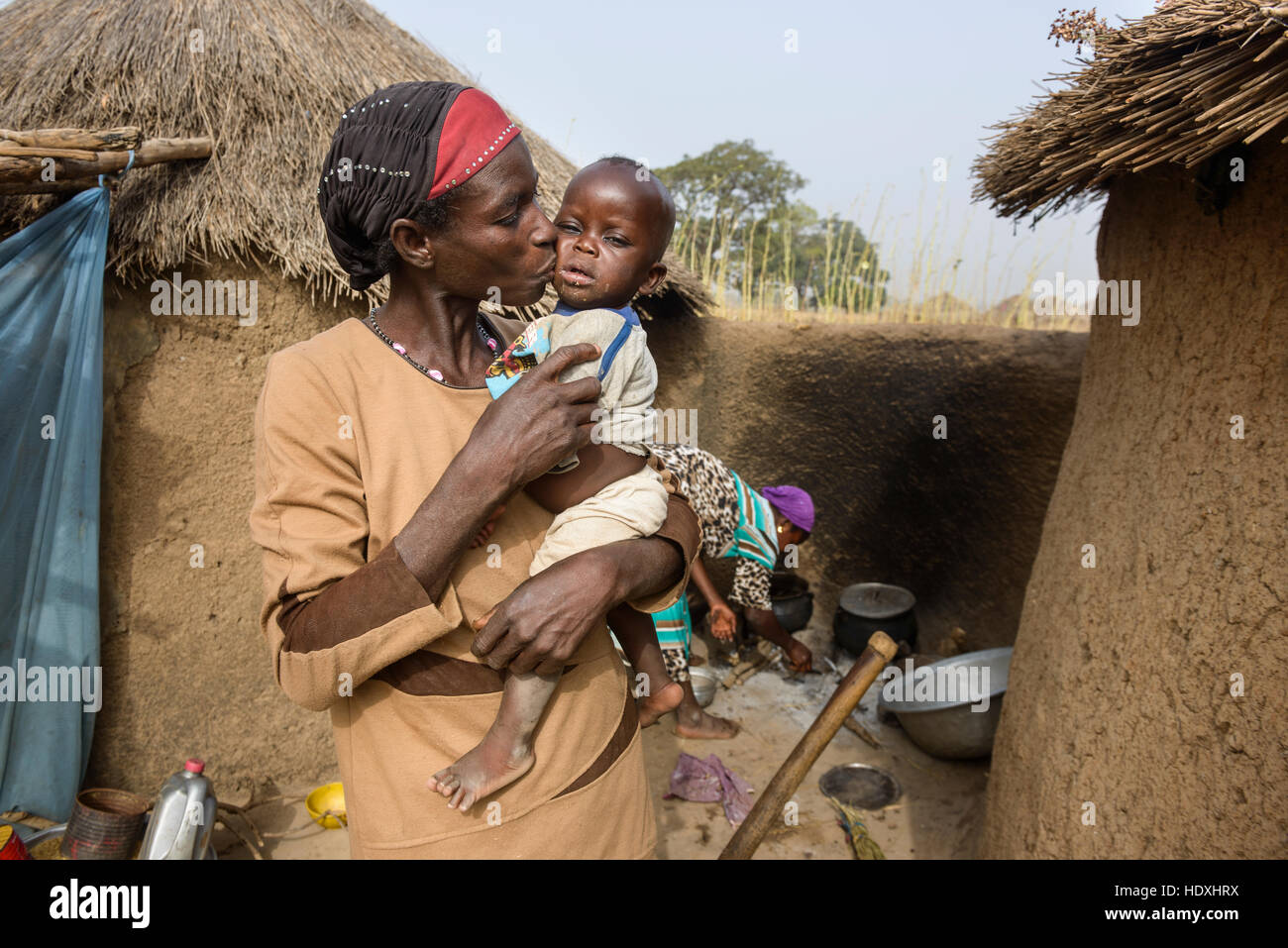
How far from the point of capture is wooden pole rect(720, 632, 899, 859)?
263cm

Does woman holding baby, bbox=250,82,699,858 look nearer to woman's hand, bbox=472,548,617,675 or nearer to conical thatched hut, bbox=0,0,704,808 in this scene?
woman's hand, bbox=472,548,617,675

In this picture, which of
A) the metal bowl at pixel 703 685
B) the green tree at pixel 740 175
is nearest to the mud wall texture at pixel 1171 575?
the metal bowl at pixel 703 685

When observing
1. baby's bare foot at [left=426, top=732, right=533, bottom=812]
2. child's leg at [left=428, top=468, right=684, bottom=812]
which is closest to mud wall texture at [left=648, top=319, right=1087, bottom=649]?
child's leg at [left=428, top=468, right=684, bottom=812]

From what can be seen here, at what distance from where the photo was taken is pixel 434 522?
106 cm

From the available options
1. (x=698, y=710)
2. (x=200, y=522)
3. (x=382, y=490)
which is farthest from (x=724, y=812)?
(x=382, y=490)

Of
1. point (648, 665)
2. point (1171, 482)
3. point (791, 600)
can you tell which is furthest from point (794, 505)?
point (648, 665)

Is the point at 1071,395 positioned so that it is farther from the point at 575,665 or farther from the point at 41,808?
the point at 41,808

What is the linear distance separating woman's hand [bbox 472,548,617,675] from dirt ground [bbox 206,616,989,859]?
2.65m

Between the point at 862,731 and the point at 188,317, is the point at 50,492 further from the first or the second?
the point at 862,731

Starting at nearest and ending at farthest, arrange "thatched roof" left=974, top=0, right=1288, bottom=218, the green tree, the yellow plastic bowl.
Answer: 1. "thatched roof" left=974, top=0, right=1288, bottom=218
2. the yellow plastic bowl
3. the green tree

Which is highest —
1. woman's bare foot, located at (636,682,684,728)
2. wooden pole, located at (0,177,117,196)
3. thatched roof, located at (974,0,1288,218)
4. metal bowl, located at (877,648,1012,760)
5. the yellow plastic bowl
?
thatched roof, located at (974,0,1288,218)

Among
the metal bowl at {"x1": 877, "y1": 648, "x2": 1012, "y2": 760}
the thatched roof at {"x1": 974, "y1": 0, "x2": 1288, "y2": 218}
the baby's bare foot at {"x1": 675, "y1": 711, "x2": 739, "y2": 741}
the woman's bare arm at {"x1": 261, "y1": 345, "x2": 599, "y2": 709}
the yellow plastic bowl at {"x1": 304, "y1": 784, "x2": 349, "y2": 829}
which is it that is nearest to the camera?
the woman's bare arm at {"x1": 261, "y1": 345, "x2": 599, "y2": 709}

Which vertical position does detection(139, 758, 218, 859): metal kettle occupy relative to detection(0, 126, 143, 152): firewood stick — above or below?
below

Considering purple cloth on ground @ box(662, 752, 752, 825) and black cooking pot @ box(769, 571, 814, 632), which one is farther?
black cooking pot @ box(769, 571, 814, 632)
